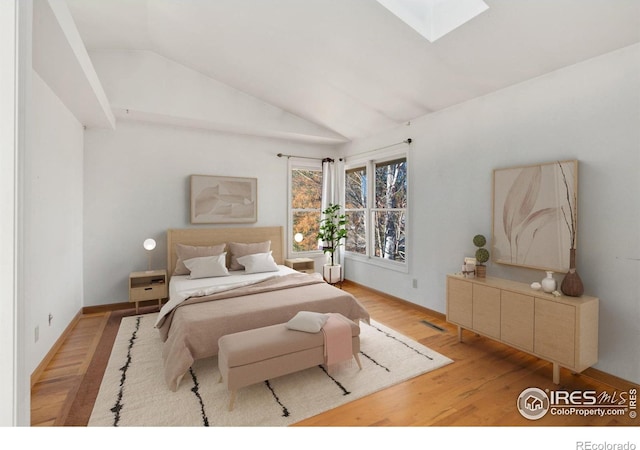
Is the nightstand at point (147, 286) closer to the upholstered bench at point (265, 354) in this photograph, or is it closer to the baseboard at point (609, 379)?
the upholstered bench at point (265, 354)

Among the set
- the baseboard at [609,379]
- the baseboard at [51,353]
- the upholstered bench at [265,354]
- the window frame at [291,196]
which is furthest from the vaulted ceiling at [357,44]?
the baseboard at [51,353]

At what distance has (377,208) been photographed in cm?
495

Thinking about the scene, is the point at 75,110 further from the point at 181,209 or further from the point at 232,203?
the point at 232,203

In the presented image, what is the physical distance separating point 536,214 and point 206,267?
145 inches

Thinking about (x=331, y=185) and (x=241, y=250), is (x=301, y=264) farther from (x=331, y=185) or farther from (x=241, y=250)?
(x=331, y=185)

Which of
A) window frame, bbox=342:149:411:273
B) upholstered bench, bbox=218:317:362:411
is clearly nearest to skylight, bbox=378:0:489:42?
window frame, bbox=342:149:411:273

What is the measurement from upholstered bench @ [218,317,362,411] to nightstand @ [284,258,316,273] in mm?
2597

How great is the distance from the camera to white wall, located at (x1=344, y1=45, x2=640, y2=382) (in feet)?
7.45

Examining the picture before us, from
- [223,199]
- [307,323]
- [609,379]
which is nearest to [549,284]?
[609,379]

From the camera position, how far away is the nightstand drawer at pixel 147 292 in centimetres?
388

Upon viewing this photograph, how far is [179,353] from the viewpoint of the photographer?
2301 mm

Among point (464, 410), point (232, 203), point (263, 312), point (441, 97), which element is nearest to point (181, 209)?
point (232, 203)

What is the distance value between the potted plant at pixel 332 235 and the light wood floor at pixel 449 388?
2245 millimetres
